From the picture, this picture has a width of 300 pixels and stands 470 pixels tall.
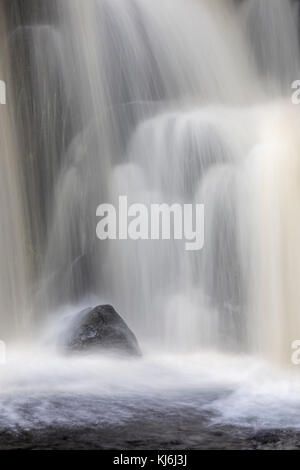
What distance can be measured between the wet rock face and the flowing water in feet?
1.26

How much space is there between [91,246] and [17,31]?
5.87 m

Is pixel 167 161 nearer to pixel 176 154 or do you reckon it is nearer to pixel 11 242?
pixel 176 154

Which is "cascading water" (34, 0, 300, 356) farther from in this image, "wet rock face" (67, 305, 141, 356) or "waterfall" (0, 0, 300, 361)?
"wet rock face" (67, 305, 141, 356)

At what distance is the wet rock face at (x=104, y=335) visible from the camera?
9.61 meters

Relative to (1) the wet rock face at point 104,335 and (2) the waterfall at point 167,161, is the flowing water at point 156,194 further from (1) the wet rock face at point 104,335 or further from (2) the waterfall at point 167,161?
(1) the wet rock face at point 104,335

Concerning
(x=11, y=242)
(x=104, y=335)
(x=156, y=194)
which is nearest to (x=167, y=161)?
(x=156, y=194)

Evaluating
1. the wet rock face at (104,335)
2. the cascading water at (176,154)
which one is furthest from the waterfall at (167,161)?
the wet rock face at (104,335)

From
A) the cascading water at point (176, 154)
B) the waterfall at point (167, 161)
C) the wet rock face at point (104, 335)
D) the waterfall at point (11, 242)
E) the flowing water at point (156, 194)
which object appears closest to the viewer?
A: the flowing water at point (156, 194)

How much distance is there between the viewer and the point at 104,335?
970 centimetres

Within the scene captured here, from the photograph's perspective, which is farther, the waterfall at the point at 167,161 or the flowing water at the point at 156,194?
the waterfall at the point at 167,161

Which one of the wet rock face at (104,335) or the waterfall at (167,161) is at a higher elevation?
the waterfall at (167,161)

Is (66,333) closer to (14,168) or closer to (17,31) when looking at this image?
(14,168)

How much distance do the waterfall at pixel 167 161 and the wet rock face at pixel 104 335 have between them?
4.41ft

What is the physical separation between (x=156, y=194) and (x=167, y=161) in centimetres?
69
